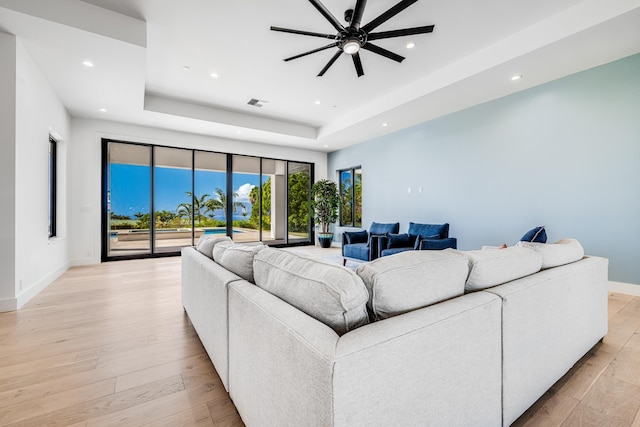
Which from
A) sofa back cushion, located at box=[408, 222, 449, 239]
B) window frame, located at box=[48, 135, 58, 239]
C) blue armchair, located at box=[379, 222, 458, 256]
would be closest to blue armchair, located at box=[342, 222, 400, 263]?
blue armchair, located at box=[379, 222, 458, 256]

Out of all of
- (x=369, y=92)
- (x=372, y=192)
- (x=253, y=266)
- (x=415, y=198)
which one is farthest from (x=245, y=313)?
(x=372, y=192)

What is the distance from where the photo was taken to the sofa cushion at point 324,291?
92 centimetres

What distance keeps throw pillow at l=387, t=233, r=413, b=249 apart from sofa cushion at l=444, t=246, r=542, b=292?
308cm

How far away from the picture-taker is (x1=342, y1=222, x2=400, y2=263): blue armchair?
15.4 ft

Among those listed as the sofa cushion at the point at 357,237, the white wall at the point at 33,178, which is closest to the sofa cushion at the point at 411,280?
the white wall at the point at 33,178

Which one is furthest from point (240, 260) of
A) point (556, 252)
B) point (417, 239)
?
point (417, 239)

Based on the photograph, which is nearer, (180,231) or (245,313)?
(245,313)

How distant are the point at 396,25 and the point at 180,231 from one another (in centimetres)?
646

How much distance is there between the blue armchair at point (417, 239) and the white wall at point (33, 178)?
4.60m

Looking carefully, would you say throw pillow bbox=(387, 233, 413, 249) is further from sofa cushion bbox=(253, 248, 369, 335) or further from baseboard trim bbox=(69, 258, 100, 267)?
baseboard trim bbox=(69, 258, 100, 267)

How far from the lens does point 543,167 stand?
410 cm

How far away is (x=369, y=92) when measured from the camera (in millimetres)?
4961

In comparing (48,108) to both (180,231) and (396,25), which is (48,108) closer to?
(180,231)

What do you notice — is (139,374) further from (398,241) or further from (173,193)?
(173,193)
